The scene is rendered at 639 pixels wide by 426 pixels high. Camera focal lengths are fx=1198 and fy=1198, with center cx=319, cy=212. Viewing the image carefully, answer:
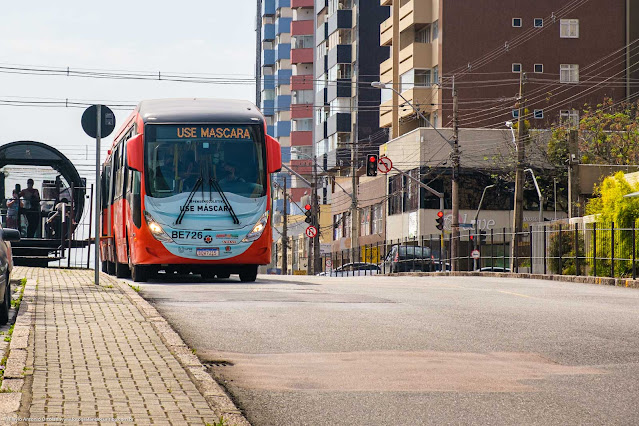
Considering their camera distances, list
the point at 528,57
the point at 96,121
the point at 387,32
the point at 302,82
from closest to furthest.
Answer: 1. the point at 96,121
2. the point at 528,57
3. the point at 387,32
4. the point at 302,82

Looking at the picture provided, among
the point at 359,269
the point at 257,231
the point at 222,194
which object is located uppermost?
the point at 222,194

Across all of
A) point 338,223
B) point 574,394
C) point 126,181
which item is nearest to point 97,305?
point 574,394

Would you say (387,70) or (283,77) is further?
(283,77)

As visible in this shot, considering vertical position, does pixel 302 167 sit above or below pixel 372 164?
above

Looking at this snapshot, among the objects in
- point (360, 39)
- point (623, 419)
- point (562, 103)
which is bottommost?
point (623, 419)

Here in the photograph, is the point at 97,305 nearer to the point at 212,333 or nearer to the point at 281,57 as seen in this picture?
the point at 212,333

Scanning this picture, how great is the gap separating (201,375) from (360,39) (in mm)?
89499

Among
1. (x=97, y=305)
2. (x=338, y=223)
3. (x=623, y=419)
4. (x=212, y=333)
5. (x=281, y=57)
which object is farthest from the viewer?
(x=281, y=57)

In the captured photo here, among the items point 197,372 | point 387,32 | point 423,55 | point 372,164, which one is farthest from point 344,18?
point 197,372

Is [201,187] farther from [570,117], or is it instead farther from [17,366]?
[570,117]

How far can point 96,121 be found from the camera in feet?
64.2

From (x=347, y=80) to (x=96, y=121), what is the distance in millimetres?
81413

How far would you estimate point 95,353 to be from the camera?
9.98 m

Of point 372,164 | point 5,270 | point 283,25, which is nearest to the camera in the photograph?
point 5,270
